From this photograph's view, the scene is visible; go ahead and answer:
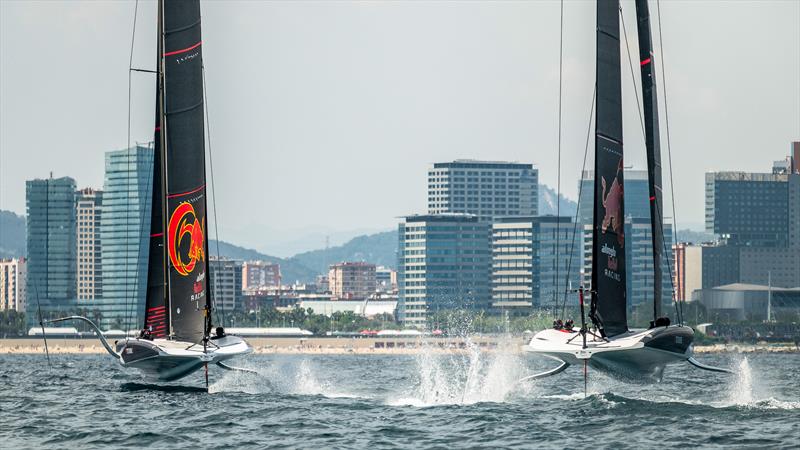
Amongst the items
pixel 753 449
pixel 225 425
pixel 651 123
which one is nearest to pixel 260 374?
pixel 225 425

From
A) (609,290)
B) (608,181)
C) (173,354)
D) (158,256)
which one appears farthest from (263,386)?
(608,181)

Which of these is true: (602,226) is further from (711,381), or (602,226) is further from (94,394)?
(711,381)

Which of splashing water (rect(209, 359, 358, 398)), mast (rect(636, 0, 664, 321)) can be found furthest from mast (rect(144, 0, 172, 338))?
mast (rect(636, 0, 664, 321))

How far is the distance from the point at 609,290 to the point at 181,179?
17372mm

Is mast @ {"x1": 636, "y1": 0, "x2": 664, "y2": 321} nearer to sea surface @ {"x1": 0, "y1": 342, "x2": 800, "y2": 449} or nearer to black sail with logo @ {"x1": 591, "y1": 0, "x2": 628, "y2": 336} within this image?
black sail with logo @ {"x1": 591, "y1": 0, "x2": 628, "y2": 336}

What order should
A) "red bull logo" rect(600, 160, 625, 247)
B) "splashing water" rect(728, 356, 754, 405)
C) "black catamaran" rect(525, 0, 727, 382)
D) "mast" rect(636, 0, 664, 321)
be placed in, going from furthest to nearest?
"splashing water" rect(728, 356, 754, 405), "mast" rect(636, 0, 664, 321), "red bull logo" rect(600, 160, 625, 247), "black catamaran" rect(525, 0, 727, 382)

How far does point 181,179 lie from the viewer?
58.4 meters

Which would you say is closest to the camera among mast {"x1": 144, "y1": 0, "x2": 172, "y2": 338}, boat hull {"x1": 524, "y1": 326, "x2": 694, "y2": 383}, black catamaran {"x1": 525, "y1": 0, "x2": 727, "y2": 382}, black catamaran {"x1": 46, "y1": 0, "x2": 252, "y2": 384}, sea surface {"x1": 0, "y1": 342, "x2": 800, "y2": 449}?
sea surface {"x1": 0, "y1": 342, "x2": 800, "y2": 449}

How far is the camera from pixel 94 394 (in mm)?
63000

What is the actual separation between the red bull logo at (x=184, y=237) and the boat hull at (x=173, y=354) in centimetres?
295

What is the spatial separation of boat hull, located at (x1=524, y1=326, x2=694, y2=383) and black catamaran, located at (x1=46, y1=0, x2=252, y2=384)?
13445 mm

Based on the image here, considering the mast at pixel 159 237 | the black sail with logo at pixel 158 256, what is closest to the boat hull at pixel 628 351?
the mast at pixel 159 237

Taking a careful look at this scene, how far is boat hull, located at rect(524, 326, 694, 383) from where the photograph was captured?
48.2 m

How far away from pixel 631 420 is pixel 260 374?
18927 mm
